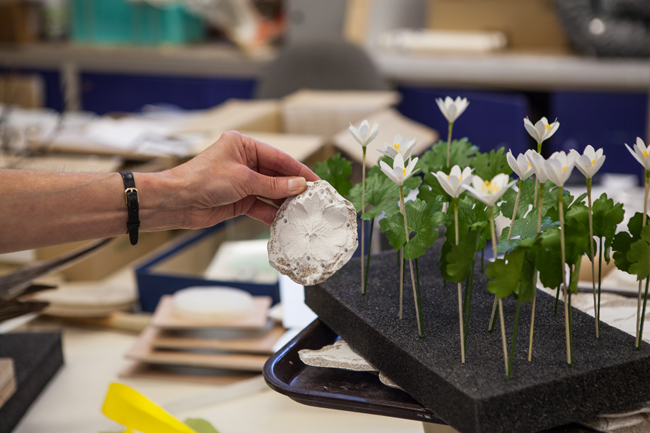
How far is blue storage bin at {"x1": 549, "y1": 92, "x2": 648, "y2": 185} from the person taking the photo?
2.68 metres

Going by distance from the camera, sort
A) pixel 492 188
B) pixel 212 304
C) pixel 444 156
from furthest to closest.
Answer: pixel 212 304 < pixel 444 156 < pixel 492 188

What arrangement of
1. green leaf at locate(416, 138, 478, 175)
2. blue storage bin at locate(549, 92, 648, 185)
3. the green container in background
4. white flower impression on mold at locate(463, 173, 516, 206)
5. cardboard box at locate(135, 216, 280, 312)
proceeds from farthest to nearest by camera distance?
the green container in background
blue storage bin at locate(549, 92, 648, 185)
cardboard box at locate(135, 216, 280, 312)
green leaf at locate(416, 138, 478, 175)
white flower impression on mold at locate(463, 173, 516, 206)

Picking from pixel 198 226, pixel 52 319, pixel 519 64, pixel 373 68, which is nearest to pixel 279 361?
pixel 198 226

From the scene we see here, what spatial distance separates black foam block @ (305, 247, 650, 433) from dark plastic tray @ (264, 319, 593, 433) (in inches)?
0.8

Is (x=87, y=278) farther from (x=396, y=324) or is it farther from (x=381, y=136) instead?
(x=396, y=324)

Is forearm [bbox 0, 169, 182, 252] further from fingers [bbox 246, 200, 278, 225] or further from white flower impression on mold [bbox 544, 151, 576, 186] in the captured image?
white flower impression on mold [bbox 544, 151, 576, 186]

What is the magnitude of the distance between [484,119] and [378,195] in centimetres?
140

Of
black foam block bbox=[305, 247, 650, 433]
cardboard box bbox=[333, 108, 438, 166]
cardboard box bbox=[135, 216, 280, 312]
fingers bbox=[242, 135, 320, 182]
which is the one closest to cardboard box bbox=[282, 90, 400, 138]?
cardboard box bbox=[333, 108, 438, 166]

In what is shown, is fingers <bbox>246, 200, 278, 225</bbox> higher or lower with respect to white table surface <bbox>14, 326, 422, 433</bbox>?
higher

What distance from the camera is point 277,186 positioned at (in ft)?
2.42

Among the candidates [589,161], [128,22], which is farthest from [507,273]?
[128,22]

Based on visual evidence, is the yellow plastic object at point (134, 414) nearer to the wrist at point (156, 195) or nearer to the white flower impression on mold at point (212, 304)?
the wrist at point (156, 195)

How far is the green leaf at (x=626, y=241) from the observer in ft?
2.11

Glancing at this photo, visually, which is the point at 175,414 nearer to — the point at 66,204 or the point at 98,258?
the point at 66,204
